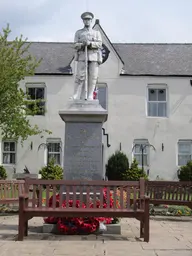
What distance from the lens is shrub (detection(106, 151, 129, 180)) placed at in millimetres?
23406

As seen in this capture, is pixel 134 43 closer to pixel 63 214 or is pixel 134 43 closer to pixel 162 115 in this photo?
pixel 162 115

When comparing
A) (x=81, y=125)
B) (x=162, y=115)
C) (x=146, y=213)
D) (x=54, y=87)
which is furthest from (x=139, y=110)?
(x=146, y=213)

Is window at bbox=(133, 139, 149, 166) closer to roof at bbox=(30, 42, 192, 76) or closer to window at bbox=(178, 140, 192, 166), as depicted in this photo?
window at bbox=(178, 140, 192, 166)

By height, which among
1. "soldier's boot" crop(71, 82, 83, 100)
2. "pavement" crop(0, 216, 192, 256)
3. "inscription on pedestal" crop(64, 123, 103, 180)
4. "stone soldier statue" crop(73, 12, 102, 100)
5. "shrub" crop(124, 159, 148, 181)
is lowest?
"pavement" crop(0, 216, 192, 256)

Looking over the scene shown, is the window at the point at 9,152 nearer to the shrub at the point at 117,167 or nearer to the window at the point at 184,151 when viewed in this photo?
the shrub at the point at 117,167

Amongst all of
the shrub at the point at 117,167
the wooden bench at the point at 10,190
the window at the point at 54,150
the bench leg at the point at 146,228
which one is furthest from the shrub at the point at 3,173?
the bench leg at the point at 146,228

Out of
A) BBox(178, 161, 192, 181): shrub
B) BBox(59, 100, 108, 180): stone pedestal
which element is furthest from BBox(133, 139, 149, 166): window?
BBox(59, 100, 108, 180): stone pedestal

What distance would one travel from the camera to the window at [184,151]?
81.2ft

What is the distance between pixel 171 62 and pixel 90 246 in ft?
69.2

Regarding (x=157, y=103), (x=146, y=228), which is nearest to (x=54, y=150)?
(x=157, y=103)

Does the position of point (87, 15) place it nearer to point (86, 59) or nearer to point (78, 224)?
point (86, 59)

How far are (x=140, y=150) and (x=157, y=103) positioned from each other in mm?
3254

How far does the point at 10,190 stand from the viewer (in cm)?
1230

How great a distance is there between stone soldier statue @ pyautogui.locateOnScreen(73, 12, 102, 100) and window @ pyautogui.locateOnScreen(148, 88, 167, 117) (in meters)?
15.9
